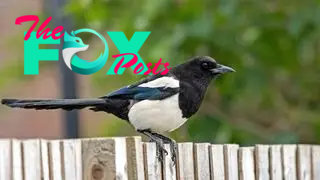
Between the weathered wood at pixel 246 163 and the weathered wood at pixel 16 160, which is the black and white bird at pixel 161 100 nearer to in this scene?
the weathered wood at pixel 16 160

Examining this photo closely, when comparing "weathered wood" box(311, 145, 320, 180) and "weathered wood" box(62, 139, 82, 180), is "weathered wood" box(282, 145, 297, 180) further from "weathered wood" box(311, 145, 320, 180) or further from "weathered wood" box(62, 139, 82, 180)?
"weathered wood" box(62, 139, 82, 180)

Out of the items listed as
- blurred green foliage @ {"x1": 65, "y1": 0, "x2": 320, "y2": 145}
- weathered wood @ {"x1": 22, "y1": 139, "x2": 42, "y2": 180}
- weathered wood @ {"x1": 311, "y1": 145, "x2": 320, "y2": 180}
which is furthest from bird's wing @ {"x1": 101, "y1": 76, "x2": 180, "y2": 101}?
blurred green foliage @ {"x1": 65, "y1": 0, "x2": 320, "y2": 145}

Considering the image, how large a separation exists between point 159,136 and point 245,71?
90.1 inches

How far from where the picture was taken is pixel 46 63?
5.34m

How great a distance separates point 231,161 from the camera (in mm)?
2814

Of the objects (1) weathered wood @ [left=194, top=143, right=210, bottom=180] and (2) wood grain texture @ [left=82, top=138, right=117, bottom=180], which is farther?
(1) weathered wood @ [left=194, top=143, right=210, bottom=180]

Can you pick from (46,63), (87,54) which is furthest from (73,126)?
(87,54)

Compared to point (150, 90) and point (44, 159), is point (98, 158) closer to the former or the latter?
point (44, 159)

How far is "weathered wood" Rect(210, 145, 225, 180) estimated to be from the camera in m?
2.71

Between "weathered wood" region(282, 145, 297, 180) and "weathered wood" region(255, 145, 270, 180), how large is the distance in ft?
0.53

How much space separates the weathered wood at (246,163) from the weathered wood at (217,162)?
4.9 inches

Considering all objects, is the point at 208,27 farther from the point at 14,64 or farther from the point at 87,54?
the point at 87,54

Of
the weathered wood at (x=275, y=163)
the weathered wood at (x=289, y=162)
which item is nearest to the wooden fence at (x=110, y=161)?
the weathered wood at (x=275, y=163)

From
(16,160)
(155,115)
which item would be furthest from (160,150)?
A: (16,160)
